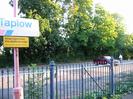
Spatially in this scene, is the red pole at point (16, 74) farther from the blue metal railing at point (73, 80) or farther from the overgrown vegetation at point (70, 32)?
the overgrown vegetation at point (70, 32)

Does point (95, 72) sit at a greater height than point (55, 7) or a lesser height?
lesser

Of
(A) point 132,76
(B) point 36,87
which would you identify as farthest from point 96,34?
(B) point 36,87

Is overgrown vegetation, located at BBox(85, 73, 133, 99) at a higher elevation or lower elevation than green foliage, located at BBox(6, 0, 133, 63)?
lower

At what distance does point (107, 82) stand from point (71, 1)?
113ft

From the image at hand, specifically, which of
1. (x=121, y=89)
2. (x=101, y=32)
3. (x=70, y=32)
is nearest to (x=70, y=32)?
(x=70, y=32)

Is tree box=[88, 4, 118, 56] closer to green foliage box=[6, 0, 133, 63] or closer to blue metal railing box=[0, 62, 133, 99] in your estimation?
green foliage box=[6, 0, 133, 63]

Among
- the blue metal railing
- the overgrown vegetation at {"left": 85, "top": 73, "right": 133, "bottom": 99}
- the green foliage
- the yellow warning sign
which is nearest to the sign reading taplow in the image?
the yellow warning sign

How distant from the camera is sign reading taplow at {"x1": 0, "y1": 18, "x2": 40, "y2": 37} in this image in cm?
627

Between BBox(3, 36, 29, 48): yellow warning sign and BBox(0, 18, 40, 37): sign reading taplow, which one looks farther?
BBox(3, 36, 29, 48): yellow warning sign

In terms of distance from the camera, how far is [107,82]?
1120cm

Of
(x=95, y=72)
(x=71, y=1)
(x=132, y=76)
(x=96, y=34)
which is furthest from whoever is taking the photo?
(x=96, y=34)

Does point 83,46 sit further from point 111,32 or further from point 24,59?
point 24,59

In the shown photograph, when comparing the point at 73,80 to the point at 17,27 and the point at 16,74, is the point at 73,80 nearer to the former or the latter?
the point at 16,74

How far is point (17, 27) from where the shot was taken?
6500 mm
